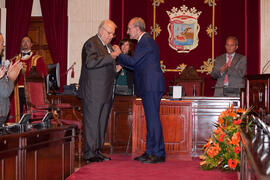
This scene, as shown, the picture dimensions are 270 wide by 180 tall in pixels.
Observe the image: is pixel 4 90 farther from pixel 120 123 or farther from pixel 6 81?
pixel 120 123

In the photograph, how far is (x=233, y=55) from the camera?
537 cm

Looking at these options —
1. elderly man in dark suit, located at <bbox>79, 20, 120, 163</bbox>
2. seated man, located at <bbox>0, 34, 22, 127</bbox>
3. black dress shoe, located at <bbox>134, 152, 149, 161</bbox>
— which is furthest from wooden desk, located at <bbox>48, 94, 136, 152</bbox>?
seated man, located at <bbox>0, 34, 22, 127</bbox>

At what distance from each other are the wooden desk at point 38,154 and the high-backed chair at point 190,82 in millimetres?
3287

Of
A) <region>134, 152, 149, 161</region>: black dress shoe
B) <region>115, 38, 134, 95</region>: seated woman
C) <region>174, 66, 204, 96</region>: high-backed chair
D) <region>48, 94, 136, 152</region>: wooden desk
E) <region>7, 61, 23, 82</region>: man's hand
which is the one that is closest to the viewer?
<region>7, 61, 23, 82</region>: man's hand

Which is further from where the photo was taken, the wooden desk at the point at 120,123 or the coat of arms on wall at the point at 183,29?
the coat of arms on wall at the point at 183,29

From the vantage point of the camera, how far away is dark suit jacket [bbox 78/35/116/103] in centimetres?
393

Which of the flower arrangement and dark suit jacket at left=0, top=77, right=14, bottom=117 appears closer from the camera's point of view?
dark suit jacket at left=0, top=77, right=14, bottom=117

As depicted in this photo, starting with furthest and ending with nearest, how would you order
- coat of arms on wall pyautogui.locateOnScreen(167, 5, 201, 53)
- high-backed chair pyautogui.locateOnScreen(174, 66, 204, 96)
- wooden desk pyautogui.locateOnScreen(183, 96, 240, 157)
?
coat of arms on wall pyautogui.locateOnScreen(167, 5, 201, 53) → high-backed chair pyautogui.locateOnScreen(174, 66, 204, 96) → wooden desk pyautogui.locateOnScreen(183, 96, 240, 157)

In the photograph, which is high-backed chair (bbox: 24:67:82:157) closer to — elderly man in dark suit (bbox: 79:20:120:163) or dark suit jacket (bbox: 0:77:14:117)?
elderly man in dark suit (bbox: 79:20:120:163)

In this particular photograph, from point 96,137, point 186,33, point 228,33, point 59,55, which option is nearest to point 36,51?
point 59,55

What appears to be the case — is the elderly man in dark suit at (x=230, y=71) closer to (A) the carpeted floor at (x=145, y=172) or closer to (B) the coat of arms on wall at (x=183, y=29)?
(A) the carpeted floor at (x=145, y=172)

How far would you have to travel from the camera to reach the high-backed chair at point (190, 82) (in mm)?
6342

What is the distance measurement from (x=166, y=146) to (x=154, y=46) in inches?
Result: 45.2

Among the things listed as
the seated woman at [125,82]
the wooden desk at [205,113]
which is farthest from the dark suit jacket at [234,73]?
the seated woman at [125,82]
